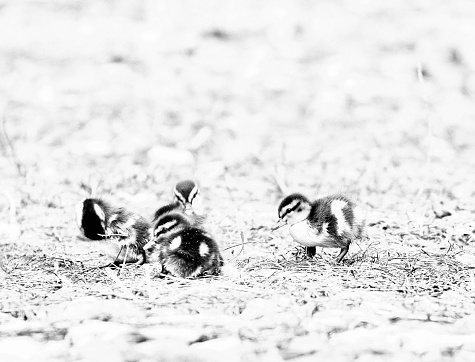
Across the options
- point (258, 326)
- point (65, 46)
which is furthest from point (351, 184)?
point (65, 46)

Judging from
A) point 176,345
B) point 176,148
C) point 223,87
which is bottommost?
point 176,345

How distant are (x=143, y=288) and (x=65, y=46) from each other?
5.59 meters

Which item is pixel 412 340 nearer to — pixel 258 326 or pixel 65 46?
pixel 258 326

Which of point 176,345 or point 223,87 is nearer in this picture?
point 176,345

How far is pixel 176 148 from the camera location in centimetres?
685

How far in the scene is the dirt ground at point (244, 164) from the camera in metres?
3.12

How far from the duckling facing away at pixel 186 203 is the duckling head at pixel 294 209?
0.44 meters

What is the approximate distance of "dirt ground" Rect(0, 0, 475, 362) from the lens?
3.12 meters

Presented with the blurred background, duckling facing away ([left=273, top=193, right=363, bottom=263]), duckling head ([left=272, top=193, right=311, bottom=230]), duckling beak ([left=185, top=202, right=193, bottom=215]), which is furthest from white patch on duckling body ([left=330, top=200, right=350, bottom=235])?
the blurred background

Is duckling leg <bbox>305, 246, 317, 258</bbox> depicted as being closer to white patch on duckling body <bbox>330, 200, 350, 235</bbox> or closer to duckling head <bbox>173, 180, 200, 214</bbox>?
white patch on duckling body <bbox>330, 200, 350, 235</bbox>

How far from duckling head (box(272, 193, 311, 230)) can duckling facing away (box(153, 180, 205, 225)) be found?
44cm

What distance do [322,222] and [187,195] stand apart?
38.5 inches

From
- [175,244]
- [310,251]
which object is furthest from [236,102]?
[175,244]

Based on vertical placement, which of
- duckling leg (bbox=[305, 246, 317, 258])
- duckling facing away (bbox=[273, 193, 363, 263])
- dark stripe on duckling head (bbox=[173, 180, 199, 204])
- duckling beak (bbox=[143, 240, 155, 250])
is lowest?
duckling leg (bbox=[305, 246, 317, 258])
